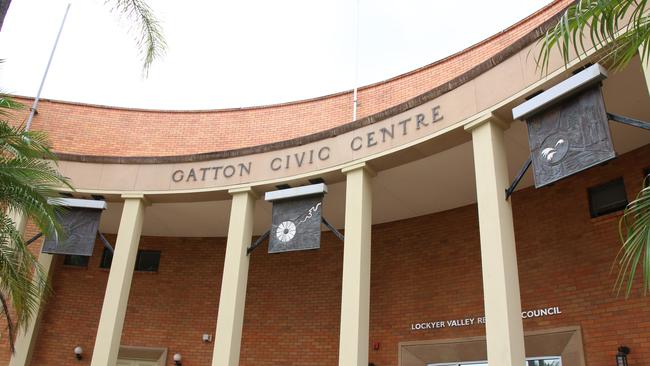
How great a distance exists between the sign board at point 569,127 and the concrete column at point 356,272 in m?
2.77

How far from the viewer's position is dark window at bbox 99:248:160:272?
1369 centimetres

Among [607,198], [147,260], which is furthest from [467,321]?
[147,260]

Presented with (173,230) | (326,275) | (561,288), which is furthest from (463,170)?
(173,230)

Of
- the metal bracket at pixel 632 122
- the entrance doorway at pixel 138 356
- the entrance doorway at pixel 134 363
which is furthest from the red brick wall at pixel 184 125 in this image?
the metal bracket at pixel 632 122

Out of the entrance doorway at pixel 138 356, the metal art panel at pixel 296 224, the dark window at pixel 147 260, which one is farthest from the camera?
the dark window at pixel 147 260

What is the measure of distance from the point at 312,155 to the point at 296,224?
1.30 metres

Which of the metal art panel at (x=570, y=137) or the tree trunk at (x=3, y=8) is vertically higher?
the tree trunk at (x=3, y=8)

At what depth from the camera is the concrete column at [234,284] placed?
354 inches

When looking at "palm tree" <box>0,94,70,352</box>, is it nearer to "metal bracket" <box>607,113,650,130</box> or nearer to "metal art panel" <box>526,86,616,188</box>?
"metal art panel" <box>526,86,616,188</box>

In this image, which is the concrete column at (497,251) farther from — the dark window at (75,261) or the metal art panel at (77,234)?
the dark window at (75,261)

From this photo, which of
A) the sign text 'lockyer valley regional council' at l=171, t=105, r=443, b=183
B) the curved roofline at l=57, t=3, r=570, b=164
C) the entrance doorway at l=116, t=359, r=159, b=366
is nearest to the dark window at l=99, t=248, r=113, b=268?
the entrance doorway at l=116, t=359, r=159, b=366

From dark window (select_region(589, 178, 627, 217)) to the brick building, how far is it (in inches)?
1.3

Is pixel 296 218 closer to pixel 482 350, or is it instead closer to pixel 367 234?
pixel 367 234

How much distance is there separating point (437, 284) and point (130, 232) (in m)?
5.92
